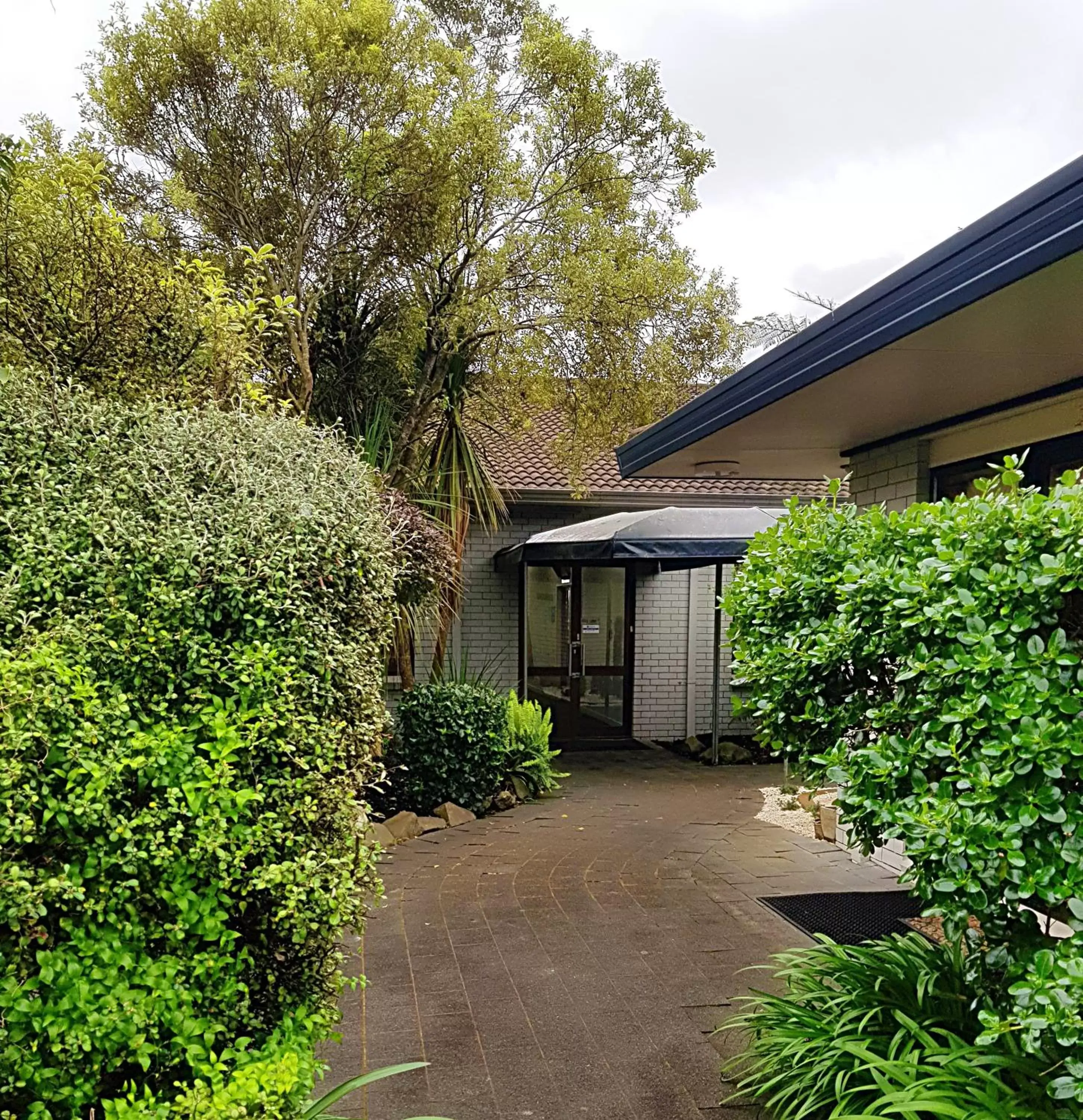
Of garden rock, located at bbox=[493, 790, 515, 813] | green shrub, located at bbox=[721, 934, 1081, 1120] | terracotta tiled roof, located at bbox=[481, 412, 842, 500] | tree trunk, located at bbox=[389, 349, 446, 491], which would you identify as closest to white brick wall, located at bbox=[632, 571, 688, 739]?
terracotta tiled roof, located at bbox=[481, 412, 842, 500]

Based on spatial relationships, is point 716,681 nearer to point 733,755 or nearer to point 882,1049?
point 733,755

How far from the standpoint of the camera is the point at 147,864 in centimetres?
202

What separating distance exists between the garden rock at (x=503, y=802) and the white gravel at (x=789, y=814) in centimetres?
210

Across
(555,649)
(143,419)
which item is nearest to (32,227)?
(143,419)

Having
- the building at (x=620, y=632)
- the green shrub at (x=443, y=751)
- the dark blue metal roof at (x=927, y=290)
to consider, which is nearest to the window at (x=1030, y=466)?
the dark blue metal roof at (x=927, y=290)

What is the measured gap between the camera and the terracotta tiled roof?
10883 mm

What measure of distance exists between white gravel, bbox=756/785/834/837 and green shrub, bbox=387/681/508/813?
7.71 feet

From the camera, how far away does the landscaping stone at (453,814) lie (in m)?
7.11

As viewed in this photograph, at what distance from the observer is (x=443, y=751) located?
7.37m

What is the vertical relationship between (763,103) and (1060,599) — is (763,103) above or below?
above

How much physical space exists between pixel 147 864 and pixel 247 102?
636cm

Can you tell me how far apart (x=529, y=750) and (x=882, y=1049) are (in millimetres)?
5627

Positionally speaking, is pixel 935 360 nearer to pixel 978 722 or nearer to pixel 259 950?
pixel 978 722

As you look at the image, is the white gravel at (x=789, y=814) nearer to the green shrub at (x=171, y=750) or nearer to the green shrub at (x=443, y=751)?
the green shrub at (x=443, y=751)
